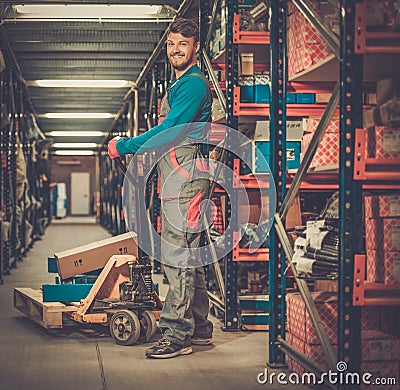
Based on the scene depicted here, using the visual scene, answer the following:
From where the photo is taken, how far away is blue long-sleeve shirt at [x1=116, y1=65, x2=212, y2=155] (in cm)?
529

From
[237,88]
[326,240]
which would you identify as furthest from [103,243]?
[326,240]

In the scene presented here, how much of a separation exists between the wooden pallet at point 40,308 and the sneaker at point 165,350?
45.2 inches

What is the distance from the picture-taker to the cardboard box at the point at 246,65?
666 centimetres

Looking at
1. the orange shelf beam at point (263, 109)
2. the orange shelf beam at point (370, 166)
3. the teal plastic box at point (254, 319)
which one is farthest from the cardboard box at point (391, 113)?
the teal plastic box at point (254, 319)

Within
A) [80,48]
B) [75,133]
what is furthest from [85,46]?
[75,133]

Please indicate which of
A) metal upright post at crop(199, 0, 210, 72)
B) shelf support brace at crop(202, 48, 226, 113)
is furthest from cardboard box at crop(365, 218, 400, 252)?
metal upright post at crop(199, 0, 210, 72)

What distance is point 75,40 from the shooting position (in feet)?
37.9

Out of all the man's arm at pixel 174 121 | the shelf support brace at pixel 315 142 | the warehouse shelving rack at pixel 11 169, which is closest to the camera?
the shelf support brace at pixel 315 142

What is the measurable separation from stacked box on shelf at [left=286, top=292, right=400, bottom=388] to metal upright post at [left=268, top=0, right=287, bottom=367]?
0.28 feet

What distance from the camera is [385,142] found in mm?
4230

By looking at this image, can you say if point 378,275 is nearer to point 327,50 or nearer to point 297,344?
point 297,344

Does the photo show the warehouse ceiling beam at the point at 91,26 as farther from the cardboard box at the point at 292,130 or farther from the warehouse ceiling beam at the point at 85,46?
the cardboard box at the point at 292,130

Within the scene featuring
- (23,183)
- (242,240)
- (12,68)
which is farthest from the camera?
(23,183)

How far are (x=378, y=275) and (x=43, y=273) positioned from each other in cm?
780
